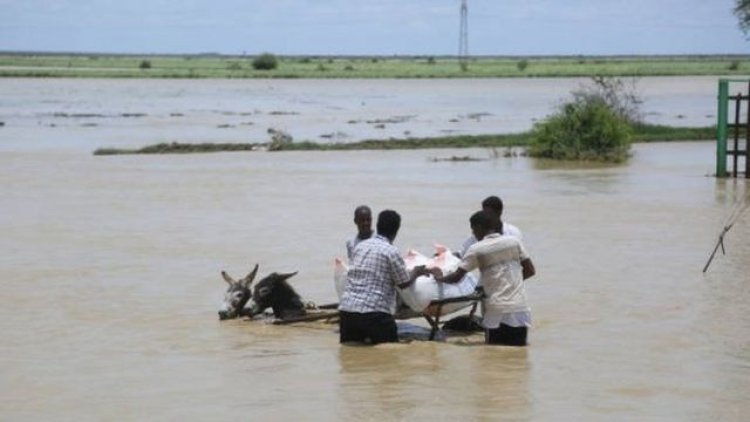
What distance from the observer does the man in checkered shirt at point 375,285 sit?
1091 cm

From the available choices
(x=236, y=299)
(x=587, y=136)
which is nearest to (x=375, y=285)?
(x=236, y=299)

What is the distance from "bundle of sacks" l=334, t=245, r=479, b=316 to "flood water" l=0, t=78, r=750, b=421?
0.35 m

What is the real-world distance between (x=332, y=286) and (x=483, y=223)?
4331 mm

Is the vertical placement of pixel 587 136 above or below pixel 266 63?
below

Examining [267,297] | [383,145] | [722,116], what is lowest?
[267,297]

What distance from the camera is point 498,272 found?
35.2ft

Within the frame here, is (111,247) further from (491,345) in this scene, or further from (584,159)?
(584,159)

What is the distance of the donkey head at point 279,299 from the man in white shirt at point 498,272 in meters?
1.94

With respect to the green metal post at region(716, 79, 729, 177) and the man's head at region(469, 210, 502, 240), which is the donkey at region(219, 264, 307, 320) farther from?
the green metal post at region(716, 79, 729, 177)

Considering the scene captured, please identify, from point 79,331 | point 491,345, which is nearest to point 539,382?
point 491,345

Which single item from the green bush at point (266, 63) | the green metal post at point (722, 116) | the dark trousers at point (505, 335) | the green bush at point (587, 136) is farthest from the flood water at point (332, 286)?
the green bush at point (266, 63)

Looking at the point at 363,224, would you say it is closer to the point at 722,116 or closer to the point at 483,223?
the point at 483,223

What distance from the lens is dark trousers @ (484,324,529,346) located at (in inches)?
435

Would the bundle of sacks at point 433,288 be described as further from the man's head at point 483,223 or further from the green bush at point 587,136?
the green bush at point 587,136
